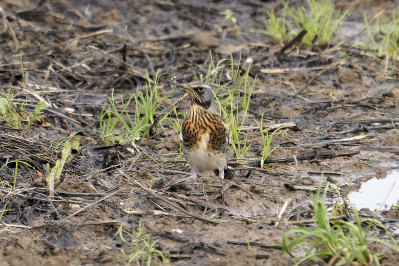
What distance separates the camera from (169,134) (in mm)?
8547

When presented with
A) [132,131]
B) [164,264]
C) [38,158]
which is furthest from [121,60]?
[164,264]

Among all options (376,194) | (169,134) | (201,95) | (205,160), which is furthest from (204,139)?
(376,194)

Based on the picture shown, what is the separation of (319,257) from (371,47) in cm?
731

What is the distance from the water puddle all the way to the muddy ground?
0.47 feet

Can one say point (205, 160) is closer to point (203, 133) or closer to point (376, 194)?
point (203, 133)

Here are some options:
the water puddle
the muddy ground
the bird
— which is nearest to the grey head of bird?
the bird

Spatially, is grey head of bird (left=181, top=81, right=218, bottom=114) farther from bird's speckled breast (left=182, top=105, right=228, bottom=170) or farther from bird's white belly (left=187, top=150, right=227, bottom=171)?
bird's white belly (left=187, top=150, right=227, bottom=171)

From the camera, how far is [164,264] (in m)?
5.22

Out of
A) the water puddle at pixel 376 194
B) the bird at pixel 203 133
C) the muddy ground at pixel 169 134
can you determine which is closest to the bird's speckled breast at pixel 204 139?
the bird at pixel 203 133

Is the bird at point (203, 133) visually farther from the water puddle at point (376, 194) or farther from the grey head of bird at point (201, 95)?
the water puddle at point (376, 194)

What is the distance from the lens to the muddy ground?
18.8 ft

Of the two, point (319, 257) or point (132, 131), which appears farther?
point (132, 131)

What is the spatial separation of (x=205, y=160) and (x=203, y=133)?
11.0 inches

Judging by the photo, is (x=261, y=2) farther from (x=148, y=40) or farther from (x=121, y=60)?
(x=121, y=60)
